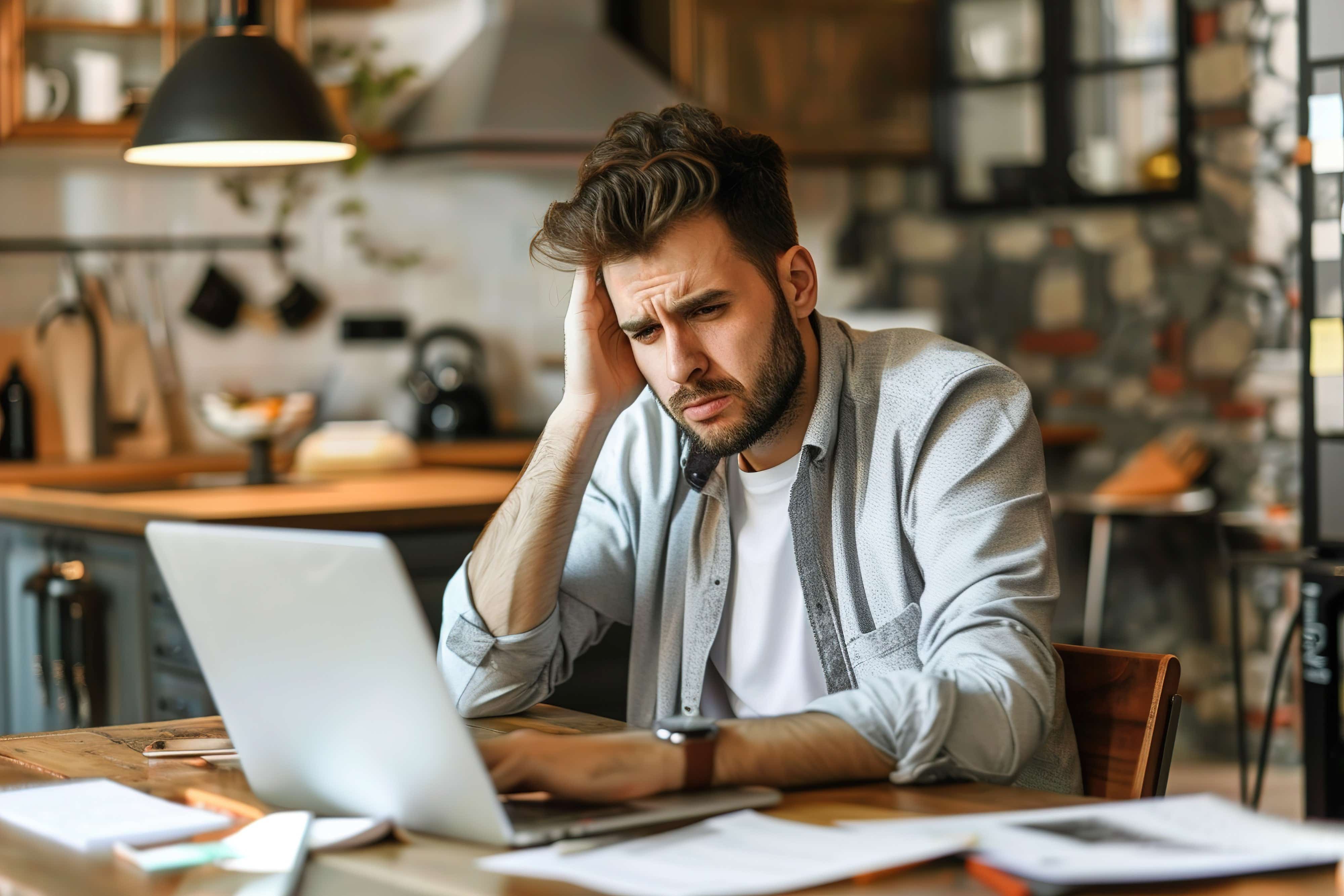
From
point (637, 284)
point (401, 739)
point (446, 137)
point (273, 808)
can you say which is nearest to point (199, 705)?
point (637, 284)

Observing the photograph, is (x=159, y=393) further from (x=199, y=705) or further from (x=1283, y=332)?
(x=1283, y=332)

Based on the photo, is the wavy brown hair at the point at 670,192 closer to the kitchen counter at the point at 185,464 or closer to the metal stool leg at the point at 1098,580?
the kitchen counter at the point at 185,464

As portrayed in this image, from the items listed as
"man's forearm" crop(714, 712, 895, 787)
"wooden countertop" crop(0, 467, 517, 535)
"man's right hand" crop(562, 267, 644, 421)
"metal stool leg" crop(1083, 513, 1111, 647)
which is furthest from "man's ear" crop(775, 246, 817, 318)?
"metal stool leg" crop(1083, 513, 1111, 647)

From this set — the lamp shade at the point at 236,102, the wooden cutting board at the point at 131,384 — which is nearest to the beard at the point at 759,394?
the lamp shade at the point at 236,102

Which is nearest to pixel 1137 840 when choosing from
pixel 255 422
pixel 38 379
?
pixel 255 422

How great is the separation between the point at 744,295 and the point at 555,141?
3199mm

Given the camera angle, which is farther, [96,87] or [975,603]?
[96,87]

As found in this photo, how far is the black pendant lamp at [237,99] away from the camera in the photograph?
2908 millimetres

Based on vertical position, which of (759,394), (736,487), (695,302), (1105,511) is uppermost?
→ (695,302)

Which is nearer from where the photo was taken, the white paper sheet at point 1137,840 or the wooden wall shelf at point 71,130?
the white paper sheet at point 1137,840

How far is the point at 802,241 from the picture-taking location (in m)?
5.86

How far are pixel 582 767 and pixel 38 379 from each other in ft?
12.7

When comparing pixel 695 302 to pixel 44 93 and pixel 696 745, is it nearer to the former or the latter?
pixel 696 745

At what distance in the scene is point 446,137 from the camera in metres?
4.89
